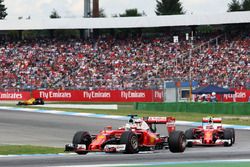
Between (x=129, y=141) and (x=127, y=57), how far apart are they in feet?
145

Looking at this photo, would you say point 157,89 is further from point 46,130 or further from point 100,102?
point 46,130

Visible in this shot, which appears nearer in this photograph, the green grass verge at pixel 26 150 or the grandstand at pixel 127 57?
the green grass verge at pixel 26 150

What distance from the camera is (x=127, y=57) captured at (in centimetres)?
5900

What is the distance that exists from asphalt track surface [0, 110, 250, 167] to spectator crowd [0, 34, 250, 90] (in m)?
22.2

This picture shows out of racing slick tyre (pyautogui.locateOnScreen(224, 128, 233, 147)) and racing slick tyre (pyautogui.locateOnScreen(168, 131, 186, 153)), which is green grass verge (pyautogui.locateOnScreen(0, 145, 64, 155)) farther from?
racing slick tyre (pyautogui.locateOnScreen(224, 128, 233, 147))

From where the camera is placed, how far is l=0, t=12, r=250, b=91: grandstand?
53.8m

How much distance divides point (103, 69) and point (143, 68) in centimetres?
367

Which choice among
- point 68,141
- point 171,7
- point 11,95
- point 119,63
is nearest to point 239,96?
point 119,63

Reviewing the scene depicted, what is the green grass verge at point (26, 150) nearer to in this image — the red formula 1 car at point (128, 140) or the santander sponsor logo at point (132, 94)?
the red formula 1 car at point (128, 140)

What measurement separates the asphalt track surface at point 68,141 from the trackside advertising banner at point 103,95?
65.9 feet

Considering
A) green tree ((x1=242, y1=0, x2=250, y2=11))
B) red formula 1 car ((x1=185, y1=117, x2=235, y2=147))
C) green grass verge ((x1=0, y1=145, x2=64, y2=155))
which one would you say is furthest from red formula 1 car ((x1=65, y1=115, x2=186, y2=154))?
green tree ((x1=242, y1=0, x2=250, y2=11))

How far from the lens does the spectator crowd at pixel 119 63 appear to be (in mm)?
53344

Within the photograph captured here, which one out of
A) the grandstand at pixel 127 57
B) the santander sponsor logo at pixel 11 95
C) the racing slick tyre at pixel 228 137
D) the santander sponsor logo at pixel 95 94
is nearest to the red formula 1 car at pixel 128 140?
the racing slick tyre at pixel 228 137

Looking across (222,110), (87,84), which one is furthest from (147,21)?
(222,110)
